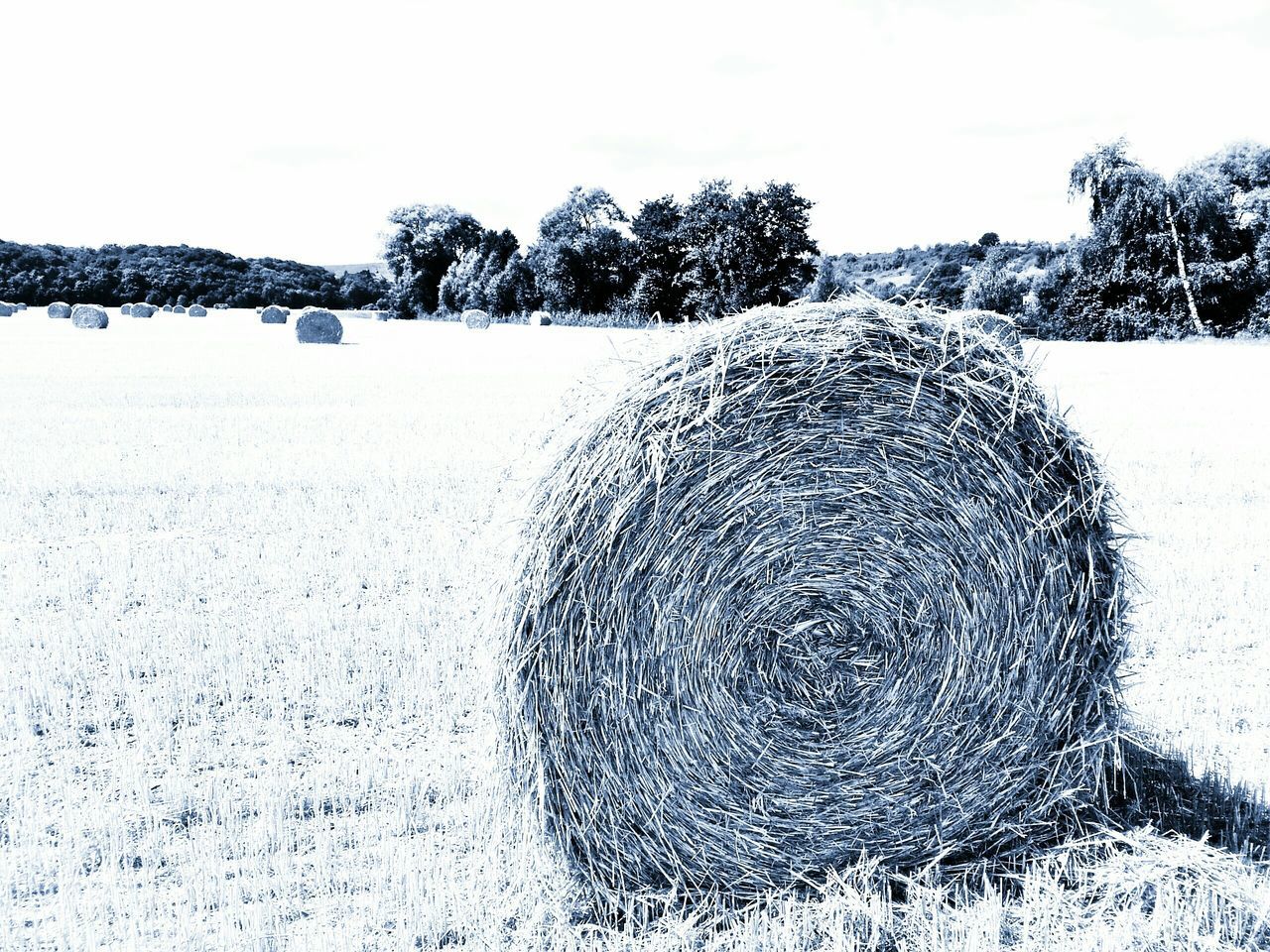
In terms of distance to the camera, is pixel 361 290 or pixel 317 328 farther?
pixel 361 290

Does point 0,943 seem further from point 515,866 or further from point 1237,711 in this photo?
point 1237,711

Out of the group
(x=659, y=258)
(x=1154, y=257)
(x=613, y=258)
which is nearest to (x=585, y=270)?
(x=613, y=258)

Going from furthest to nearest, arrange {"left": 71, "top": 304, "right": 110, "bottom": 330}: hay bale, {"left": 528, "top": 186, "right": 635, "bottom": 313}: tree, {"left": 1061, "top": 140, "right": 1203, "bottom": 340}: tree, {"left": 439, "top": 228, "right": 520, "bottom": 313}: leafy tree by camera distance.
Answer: {"left": 439, "top": 228, "right": 520, "bottom": 313}: leafy tree → {"left": 528, "top": 186, "right": 635, "bottom": 313}: tree → {"left": 71, "top": 304, "right": 110, "bottom": 330}: hay bale → {"left": 1061, "top": 140, "right": 1203, "bottom": 340}: tree

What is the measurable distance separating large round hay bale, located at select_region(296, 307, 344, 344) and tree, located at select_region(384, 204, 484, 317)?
31.2 metres

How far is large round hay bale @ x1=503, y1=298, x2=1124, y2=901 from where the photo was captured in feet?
11.0

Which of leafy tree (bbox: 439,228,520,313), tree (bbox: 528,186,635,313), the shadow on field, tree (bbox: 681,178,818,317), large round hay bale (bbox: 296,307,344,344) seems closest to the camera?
the shadow on field

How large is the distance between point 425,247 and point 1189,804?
69282 millimetres

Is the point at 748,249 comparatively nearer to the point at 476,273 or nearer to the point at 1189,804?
the point at 476,273

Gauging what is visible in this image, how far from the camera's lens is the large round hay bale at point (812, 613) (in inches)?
132

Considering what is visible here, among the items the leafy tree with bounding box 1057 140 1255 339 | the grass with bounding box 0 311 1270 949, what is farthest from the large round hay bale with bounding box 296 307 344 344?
the leafy tree with bounding box 1057 140 1255 339

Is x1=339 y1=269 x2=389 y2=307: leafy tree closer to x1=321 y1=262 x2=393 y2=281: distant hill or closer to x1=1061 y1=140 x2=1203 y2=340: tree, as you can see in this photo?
x1=321 y1=262 x2=393 y2=281: distant hill

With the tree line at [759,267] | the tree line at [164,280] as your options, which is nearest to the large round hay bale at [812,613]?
the tree line at [759,267]

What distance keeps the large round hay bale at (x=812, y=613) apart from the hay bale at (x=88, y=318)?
1780 inches

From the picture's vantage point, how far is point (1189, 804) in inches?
159
